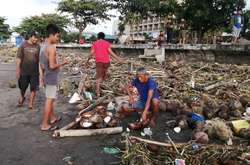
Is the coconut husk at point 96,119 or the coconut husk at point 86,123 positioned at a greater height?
the coconut husk at point 96,119

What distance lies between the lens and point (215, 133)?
241 inches

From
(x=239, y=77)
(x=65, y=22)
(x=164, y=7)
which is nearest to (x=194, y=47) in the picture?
(x=239, y=77)

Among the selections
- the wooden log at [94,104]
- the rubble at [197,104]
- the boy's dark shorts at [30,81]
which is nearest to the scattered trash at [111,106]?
the rubble at [197,104]

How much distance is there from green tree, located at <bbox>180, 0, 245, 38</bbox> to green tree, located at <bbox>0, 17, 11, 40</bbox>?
5066 cm

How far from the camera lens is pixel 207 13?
28953mm

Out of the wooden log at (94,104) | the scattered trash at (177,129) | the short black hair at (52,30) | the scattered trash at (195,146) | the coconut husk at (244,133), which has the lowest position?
the scattered trash at (177,129)

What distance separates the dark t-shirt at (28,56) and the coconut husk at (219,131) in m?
4.40

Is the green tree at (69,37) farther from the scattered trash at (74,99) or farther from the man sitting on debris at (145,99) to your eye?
the man sitting on debris at (145,99)

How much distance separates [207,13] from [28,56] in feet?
76.8

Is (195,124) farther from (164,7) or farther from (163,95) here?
(164,7)

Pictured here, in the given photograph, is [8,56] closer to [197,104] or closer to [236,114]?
[197,104]

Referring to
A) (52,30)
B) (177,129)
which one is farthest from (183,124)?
(52,30)

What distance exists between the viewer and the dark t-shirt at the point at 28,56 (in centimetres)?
817

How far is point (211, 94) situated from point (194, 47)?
7.71 meters
